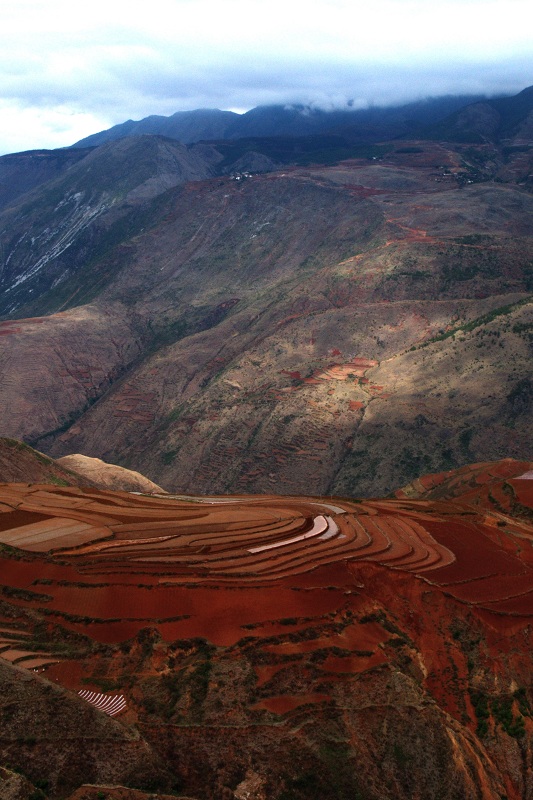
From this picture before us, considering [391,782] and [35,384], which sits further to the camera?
[35,384]

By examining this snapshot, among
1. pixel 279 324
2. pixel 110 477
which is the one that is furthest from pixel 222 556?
pixel 279 324

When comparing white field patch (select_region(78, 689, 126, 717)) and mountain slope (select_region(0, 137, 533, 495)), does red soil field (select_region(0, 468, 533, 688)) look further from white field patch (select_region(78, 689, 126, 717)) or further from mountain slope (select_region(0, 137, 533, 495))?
mountain slope (select_region(0, 137, 533, 495))

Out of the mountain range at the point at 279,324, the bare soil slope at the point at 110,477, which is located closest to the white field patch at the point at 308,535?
the bare soil slope at the point at 110,477

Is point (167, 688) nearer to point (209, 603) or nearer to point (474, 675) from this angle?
point (209, 603)

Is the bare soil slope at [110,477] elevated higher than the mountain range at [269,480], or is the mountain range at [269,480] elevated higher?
the mountain range at [269,480]

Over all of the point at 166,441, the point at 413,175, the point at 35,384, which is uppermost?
the point at 413,175

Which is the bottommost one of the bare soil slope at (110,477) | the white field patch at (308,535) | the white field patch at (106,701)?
the bare soil slope at (110,477)

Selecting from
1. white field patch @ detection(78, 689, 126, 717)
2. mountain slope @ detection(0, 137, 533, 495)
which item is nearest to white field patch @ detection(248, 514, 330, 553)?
white field patch @ detection(78, 689, 126, 717)

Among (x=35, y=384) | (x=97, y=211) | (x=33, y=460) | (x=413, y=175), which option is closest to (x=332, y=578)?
(x=33, y=460)

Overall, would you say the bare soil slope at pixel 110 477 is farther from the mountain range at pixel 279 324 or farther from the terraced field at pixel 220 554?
the terraced field at pixel 220 554
